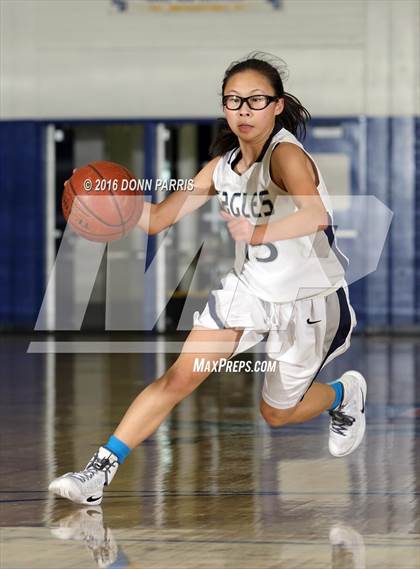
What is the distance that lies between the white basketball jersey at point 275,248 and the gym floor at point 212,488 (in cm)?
93

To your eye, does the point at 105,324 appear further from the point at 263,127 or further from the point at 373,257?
the point at 263,127

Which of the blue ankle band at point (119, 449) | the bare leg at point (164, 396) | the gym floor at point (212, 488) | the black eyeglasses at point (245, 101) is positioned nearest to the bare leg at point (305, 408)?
the gym floor at point (212, 488)

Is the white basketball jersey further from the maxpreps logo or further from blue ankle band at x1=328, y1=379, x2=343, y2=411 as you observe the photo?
the maxpreps logo

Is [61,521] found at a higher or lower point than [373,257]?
lower

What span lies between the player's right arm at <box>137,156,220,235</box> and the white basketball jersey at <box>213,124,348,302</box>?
11 cm

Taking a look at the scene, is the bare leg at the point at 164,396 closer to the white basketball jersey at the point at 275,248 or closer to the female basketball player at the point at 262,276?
the female basketball player at the point at 262,276

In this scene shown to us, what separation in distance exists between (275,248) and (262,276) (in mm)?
130

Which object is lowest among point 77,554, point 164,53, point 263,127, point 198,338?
point 77,554

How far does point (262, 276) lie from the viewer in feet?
20.2

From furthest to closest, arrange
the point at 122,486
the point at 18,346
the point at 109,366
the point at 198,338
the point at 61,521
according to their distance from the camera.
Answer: the point at 18,346
the point at 109,366
the point at 122,486
the point at 198,338
the point at 61,521

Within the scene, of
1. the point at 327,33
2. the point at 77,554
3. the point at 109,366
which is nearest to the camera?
the point at 77,554

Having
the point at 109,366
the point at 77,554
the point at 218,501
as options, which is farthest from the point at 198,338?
the point at 109,366

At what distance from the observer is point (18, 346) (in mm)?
15641

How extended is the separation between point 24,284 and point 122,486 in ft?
36.2
